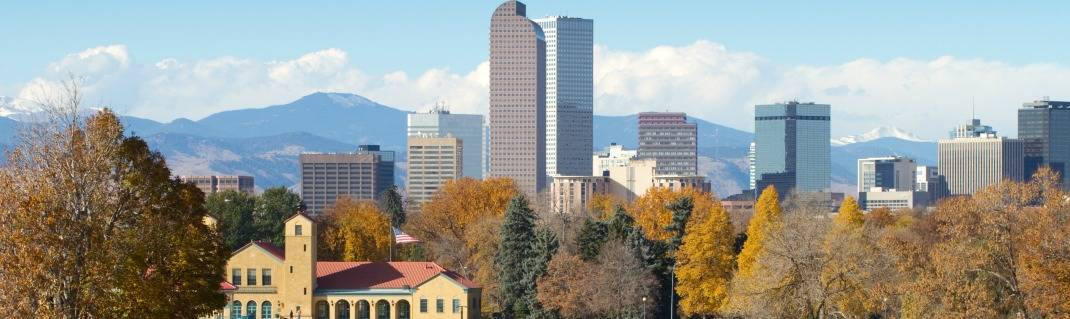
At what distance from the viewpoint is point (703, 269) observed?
11419 centimetres

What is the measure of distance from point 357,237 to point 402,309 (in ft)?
92.1

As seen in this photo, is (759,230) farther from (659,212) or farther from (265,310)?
(265,310)

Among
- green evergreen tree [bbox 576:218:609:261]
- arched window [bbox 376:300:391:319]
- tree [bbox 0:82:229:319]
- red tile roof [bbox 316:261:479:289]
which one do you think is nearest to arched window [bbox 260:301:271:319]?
red tile roof [bbox 316:261:479:289]

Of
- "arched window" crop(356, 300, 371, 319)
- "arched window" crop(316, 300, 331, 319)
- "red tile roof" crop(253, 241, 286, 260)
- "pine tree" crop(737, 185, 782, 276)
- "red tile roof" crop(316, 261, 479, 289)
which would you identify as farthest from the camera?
"red tile roof" crop(316, 261, 479, 289)

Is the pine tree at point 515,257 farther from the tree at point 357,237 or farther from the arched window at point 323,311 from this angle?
the tree at point 357,237

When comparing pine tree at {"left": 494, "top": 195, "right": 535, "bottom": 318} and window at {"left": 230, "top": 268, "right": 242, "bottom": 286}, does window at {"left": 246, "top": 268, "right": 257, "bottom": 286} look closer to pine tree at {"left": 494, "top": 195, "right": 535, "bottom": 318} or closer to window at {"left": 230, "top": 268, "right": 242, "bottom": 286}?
window at {"left": 230, "top": 268, "right": 242, "bottom": 286}

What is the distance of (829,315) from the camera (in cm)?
8338

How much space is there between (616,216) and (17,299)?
74.8m

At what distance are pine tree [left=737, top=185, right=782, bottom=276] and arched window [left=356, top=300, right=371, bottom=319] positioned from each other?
2391 centimetres

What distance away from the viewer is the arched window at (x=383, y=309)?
116 metres

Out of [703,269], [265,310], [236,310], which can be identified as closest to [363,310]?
[265,310]

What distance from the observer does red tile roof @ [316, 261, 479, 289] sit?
116375 millimetres

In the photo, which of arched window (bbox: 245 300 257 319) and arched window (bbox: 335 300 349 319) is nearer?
arched window (bbox: 245 300 257 319)

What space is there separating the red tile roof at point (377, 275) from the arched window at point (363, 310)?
1.09m
